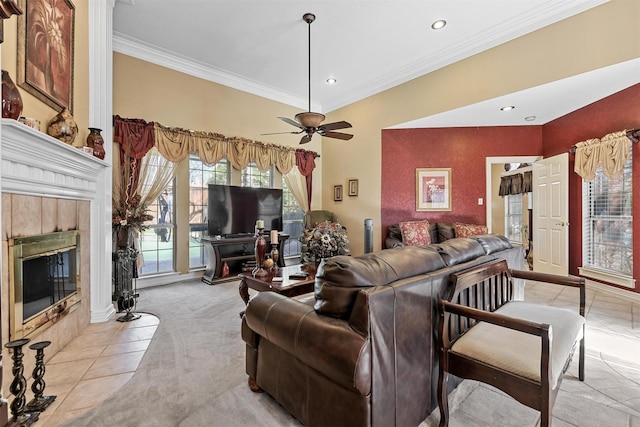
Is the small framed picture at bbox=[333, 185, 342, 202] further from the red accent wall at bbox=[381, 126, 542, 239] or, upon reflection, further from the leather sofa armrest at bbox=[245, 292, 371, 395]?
the leather sofa armrest at bbox=[245, 292, 371, 395]

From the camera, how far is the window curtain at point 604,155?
3.75m

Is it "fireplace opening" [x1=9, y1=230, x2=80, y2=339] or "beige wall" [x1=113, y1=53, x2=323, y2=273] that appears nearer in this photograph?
"fireplace opening" [x1=9, y1=230, x2=80, y2=339]

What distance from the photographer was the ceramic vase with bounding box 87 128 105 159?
2.87 metres

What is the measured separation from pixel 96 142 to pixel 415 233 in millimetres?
4660

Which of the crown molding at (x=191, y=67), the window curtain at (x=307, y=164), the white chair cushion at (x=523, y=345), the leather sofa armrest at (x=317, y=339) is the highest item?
the crown molding at (x=191, y=67)

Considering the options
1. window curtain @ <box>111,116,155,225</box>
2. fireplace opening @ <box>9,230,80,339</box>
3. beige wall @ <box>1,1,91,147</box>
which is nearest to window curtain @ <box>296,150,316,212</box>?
window curtain @ <box>111,116,155,225</box>

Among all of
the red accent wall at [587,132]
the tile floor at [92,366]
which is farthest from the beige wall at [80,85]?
the red accent wall at [587,132]

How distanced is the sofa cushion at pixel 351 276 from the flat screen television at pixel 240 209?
3630 millimetres

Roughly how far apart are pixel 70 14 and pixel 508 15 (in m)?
4.81

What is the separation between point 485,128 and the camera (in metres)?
5.38

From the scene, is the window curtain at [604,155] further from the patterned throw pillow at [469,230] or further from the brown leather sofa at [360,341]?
the brown leather sofa at [360,341]

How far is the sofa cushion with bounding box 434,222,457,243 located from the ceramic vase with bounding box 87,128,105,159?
5.07 m

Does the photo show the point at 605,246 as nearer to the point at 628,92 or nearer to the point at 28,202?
the point at 628,92

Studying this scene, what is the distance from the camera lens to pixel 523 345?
1475mm
